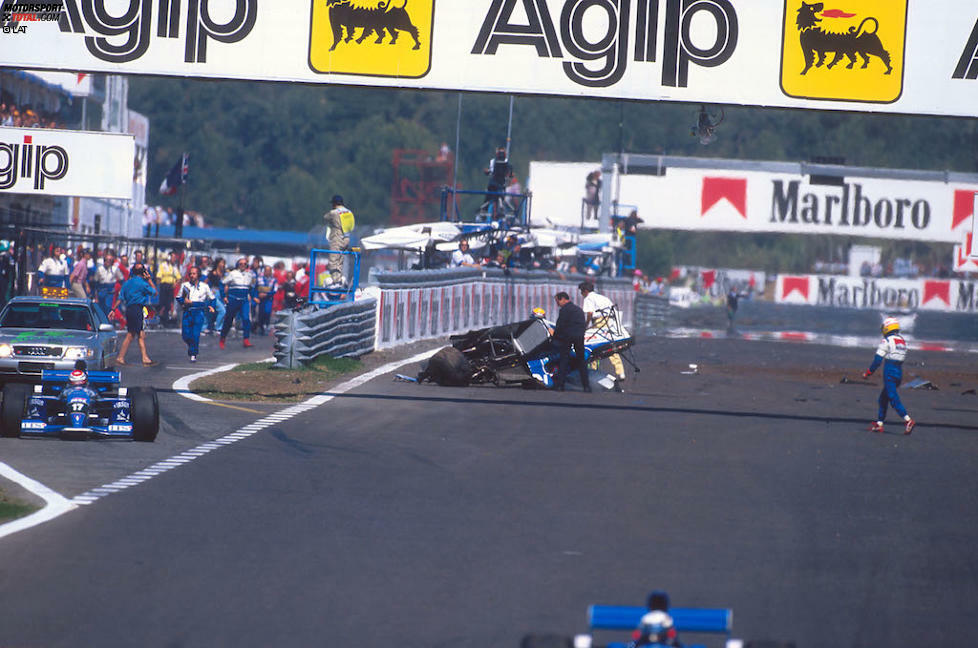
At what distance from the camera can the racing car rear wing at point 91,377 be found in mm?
13695

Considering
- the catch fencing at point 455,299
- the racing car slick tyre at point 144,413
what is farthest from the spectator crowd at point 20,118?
the racing car slick tyre at point 144,413

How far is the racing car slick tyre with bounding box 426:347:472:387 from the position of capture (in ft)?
70.2

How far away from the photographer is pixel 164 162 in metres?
113

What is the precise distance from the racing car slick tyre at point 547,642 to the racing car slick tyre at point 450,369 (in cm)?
1601

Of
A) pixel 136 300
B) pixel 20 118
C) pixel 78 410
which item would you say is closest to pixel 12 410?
pixel 78 410

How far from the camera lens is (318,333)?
22781 millimetres

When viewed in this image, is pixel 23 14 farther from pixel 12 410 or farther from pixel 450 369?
pixel 450 369

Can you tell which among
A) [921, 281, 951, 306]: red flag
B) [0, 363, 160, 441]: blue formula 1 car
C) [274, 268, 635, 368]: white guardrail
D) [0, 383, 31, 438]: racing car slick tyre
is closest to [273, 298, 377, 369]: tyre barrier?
[274, 268, 635, 368]: white guardrail

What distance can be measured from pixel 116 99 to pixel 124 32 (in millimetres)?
42170

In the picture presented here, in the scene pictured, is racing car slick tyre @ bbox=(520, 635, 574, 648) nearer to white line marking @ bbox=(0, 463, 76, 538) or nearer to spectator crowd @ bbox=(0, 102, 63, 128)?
white line marking @ bbox=(0, 463, 76, 538)

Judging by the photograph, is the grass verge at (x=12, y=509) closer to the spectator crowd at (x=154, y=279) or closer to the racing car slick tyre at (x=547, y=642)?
the racing car slick tyre at (x=547, y=642)

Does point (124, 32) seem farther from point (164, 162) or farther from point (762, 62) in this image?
point (164, 162)

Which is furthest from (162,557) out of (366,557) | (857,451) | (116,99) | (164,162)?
(164,162)

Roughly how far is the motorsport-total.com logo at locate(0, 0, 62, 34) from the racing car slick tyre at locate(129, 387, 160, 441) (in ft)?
18.3
